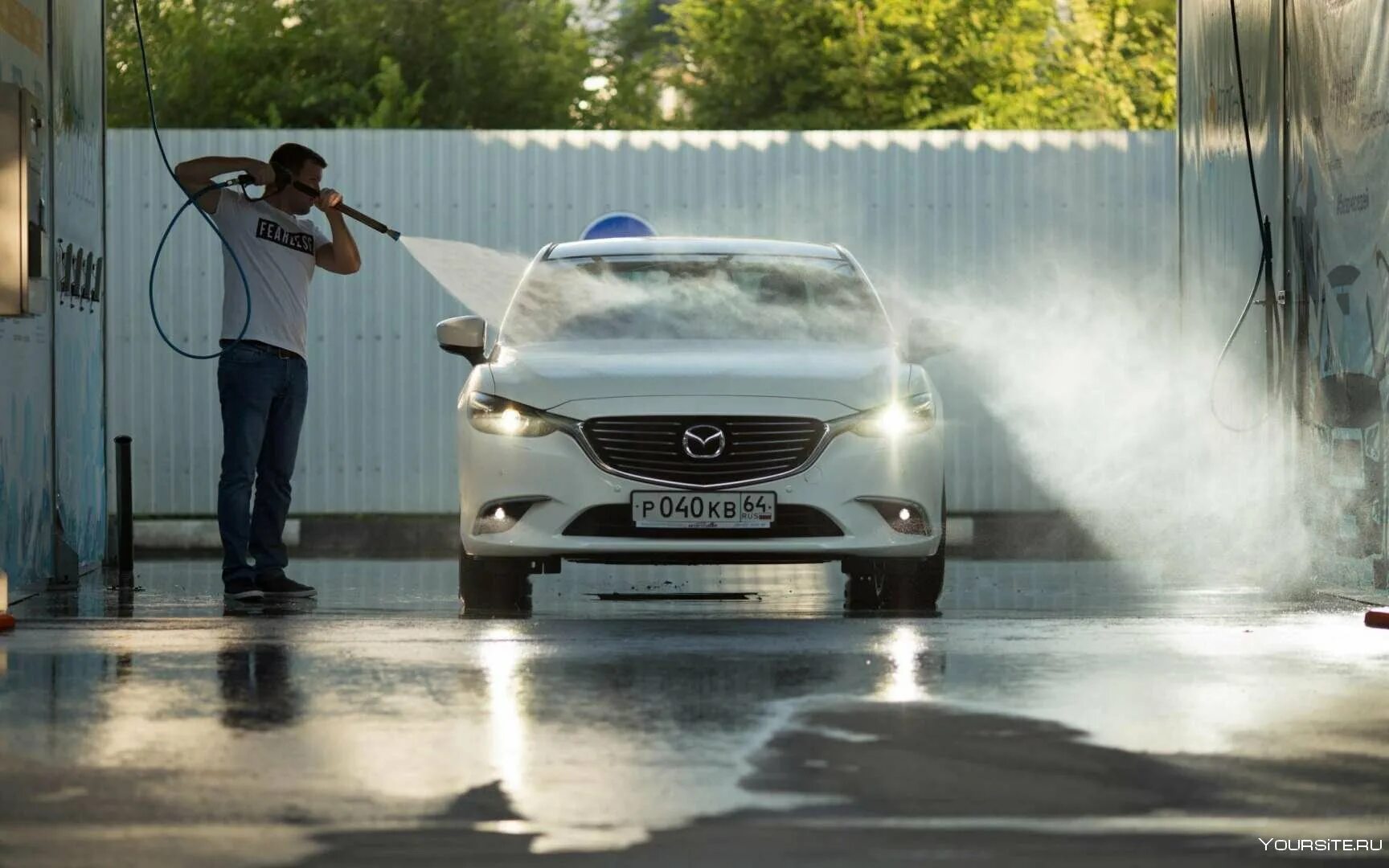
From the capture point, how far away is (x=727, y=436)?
31.7 ft

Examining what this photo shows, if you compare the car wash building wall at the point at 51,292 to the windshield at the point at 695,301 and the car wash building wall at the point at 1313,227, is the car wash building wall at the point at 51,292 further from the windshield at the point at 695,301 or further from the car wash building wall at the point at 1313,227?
the car wash building wall at the point at 1313,227

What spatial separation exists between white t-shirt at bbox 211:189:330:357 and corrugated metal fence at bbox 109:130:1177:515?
6611 mm

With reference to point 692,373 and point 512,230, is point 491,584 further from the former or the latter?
point 512,230

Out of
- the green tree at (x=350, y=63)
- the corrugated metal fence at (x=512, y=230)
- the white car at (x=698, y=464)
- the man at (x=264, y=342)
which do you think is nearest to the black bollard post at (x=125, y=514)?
the man at (x=264, y=342)

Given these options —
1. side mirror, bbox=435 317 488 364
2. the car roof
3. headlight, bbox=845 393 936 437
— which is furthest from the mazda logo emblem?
the car roof

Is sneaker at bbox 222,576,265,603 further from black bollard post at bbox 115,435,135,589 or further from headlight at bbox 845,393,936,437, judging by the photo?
headlight at bbox 845,393,936,437

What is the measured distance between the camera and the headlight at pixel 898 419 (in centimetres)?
972

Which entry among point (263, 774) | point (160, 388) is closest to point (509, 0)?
point (160, 388)

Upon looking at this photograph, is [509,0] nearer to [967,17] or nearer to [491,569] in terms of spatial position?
[967,17]

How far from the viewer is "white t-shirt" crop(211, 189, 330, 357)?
35.4 feet

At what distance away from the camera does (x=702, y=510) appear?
9.61 m

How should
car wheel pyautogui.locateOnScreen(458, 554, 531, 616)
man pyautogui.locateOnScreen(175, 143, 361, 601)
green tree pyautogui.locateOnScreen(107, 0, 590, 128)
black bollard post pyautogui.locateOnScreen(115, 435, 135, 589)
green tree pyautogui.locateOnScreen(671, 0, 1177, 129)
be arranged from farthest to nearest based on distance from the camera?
1. green tree pyautogui.locateOnScreen(671, 0, 1177, 129)
2. green tree pyautogui.locateOnScreen(107, 0, 590, 128)
3. black bollard post pyautogui.locateOnScreen(115, 435, 135, 589)
4. man pyautogui.locateOnScreen(175, 143, 361, 601)
5. car wheel pyautogui.locateOnScreen(458, 554, 531, 616)

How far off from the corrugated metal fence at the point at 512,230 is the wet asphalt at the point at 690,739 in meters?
7.58

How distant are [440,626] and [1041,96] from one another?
29.3 meters
